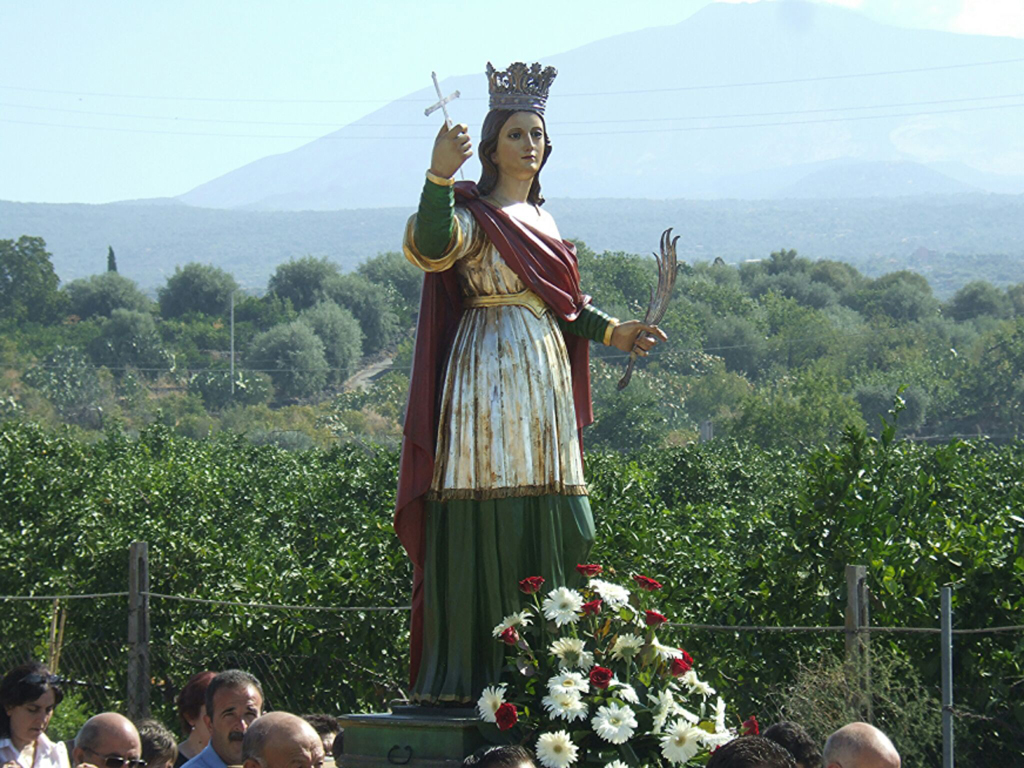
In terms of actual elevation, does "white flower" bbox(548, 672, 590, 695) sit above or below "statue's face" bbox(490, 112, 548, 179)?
below

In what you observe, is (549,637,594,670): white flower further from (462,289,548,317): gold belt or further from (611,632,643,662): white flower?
(462,289,548,317): gold belt

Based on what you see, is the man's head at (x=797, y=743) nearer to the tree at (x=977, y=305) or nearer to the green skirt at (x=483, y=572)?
the green skirt at (x=483, y=572)

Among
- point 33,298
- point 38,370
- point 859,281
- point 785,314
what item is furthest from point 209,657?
point 859,281

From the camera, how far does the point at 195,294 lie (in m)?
94.9

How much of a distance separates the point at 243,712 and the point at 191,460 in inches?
930

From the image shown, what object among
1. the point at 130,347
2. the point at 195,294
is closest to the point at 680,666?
the point at 130,347

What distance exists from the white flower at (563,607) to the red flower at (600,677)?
219mm

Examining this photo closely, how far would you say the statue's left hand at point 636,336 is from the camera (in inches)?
246

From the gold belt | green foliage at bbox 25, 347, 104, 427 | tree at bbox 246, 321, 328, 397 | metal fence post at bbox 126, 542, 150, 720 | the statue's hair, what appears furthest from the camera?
tree at bbox 246, 321, 328, 397

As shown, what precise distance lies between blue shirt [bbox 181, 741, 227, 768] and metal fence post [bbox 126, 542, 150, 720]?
3562 mm

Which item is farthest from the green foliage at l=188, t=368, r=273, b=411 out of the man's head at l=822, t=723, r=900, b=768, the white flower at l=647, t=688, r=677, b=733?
the man's head at l=822, t=723, r=900, b=768

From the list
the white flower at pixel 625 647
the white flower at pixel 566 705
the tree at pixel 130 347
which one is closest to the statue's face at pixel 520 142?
the white flower at pixel 625 647

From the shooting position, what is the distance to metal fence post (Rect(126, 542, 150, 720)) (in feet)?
29.0

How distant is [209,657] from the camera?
413 inches
